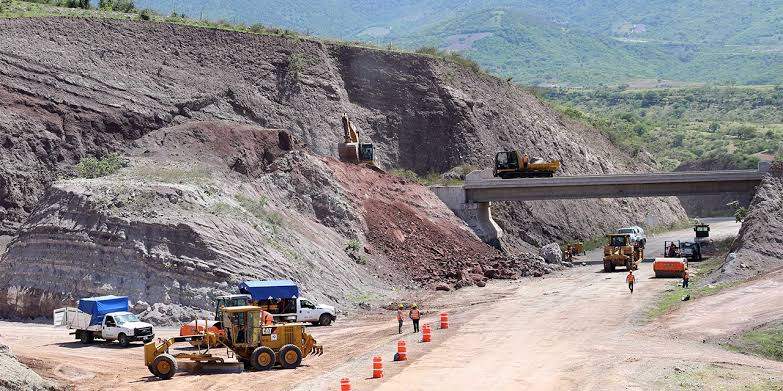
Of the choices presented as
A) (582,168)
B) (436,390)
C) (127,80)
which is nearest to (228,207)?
(127,80)

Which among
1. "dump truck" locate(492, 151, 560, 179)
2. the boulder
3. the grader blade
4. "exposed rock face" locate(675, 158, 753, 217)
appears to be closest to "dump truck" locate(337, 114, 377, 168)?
"dump truck" locate(492, 151, 560, 179)

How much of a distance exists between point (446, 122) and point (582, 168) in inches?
559

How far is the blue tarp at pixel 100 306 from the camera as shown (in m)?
48.9

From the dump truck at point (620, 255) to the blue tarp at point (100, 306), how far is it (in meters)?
34.2

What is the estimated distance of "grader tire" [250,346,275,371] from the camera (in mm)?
41531

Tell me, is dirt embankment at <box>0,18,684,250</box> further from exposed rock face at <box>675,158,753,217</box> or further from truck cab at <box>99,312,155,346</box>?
exposed rock face at <box>675,158,753,217</box>

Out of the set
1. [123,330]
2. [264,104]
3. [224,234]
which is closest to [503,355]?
[123,330]

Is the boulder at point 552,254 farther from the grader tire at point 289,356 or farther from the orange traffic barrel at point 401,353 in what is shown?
the grader tire at point 289,356

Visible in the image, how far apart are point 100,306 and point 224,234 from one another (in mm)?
9752

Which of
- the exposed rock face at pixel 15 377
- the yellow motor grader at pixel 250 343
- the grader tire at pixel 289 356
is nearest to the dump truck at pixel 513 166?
the yellow motor grader at pixel 250 343

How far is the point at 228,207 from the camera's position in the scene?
6097cm

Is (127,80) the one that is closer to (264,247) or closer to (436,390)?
(264,247)

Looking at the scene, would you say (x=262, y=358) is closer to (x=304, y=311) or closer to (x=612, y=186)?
(x=304, y=311)

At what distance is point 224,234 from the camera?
5791cm
